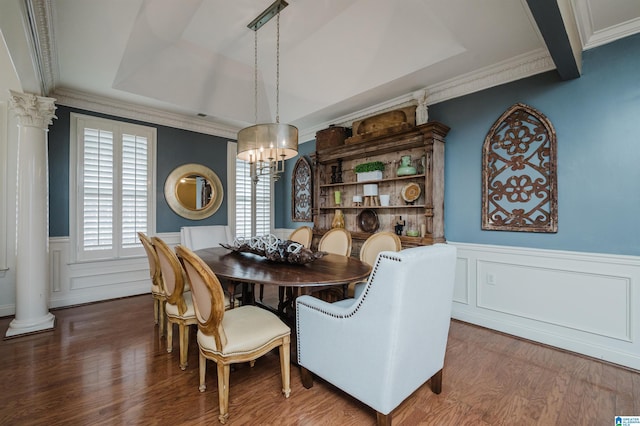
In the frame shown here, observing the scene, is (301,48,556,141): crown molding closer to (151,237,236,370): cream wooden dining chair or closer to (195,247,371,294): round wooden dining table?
(195,247,371,294): round wooden dining table

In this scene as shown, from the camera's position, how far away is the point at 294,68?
379 cm

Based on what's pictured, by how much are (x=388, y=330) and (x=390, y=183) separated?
2769 millimetres

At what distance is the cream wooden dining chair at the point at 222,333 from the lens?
1637mm

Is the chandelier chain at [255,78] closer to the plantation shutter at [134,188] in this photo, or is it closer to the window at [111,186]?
the window at [111,186]

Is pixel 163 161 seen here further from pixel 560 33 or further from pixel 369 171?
pixel 560 33

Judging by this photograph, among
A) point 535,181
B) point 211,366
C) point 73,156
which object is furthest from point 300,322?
point 73,156

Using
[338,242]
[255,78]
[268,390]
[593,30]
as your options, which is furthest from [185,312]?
[593,30]

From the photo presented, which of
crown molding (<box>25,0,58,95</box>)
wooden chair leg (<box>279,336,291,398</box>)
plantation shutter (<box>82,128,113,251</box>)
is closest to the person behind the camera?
wooden chair leg (<box>279,336,291,398</box>)

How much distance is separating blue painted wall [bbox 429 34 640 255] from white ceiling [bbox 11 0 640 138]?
0.20m

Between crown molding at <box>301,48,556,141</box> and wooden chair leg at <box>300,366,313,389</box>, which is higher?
crown molding at <box>301,48,556,141</box>

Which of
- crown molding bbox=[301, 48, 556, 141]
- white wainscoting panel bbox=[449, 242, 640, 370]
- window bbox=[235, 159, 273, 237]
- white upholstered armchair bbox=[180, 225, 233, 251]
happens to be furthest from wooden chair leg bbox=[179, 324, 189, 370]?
crown molding bbox=[301, 48, 556, 141]

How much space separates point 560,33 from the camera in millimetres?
1902

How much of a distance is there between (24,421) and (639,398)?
3.89 metres

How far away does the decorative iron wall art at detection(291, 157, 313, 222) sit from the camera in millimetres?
5145
